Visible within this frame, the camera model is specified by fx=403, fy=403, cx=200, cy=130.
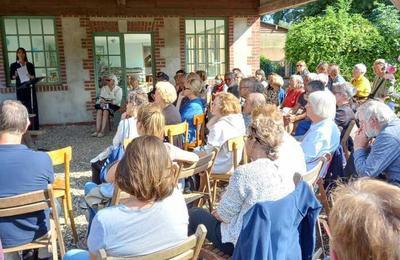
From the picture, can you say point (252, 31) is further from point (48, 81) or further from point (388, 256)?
point (388, 256)

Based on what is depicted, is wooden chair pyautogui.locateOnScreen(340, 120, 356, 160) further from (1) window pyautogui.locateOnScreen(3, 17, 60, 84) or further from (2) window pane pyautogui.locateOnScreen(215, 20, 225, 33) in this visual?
(1) window pyautogui.locateOnScreen(3, 17, 60, 84)

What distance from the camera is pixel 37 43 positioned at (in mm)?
8328

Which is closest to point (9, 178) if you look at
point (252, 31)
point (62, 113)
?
point (62, 113)

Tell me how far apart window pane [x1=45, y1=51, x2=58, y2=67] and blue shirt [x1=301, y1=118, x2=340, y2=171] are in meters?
6.70

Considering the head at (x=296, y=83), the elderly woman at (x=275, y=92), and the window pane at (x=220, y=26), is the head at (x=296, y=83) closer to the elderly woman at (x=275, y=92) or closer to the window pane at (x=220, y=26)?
the elderly woman at (x=275, y=92)

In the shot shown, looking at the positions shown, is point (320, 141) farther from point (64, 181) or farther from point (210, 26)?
point (210, 26)

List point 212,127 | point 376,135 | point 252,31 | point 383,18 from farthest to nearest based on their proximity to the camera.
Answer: point 383,18, point 252,31, point 212,127, point 376,135

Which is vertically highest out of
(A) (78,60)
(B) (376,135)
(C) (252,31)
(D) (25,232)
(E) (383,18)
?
(E) (383,18)

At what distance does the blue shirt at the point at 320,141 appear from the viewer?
3.14 metres

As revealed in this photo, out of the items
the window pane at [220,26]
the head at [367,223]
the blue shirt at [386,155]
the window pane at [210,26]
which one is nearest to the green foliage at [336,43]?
the window pane at [220,26]

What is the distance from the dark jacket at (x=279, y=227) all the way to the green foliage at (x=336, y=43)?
11.2 m

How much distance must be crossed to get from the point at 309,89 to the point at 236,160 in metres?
1.99

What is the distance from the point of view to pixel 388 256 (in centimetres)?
90

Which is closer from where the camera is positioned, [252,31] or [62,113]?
[62,113]
